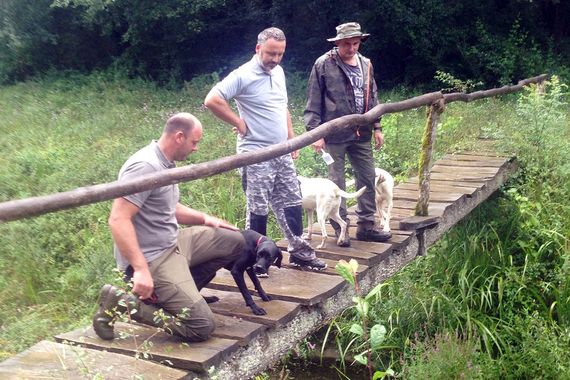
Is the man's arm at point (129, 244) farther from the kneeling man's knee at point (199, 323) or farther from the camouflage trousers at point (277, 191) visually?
the camouflage trousers at point (277, 191)

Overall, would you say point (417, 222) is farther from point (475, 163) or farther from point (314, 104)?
point (475, 163)

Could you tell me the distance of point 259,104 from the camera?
4.38 m

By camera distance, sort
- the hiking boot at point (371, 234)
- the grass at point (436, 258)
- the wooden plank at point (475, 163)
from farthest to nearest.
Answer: the wooden plank at point (475, 163)
the grass at point (436, 258)
the hiking boot at point (371, 234)

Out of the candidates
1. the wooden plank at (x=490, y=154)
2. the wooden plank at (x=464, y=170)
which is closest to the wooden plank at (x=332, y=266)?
the wooden plank at (x=464, y=170)

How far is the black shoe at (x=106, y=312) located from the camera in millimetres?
3119

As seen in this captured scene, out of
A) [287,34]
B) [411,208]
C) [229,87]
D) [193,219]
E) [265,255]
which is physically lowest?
[411,208]

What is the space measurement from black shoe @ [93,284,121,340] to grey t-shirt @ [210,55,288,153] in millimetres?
1549

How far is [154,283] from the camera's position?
326 centimetres

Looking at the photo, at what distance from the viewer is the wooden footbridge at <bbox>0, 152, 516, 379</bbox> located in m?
2.95

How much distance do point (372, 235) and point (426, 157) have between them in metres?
0.85

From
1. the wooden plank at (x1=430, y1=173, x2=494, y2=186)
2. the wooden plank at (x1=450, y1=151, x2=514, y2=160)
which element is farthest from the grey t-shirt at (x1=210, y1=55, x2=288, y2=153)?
the wooden plank at (x1=450, y1=151, x2=514, y2=160)

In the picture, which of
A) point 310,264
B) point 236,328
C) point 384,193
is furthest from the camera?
point 384,193

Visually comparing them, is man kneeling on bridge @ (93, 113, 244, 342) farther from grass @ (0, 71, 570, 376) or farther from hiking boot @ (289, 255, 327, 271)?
grass @ (0, 71, 570, 376)

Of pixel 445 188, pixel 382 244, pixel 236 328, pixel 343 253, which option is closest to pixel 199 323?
pixel 236 328
